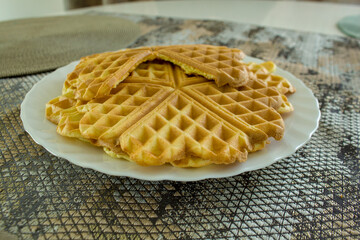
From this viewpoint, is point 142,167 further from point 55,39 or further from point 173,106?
point 55,39

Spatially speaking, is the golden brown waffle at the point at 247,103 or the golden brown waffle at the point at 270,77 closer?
the golden brown waffle at the point at 247,103

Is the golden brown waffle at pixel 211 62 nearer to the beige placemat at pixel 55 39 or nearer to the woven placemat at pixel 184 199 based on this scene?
the woven placemat at pixel 184 199

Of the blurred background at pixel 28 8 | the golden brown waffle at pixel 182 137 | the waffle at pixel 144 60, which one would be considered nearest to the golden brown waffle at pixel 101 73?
the waffle at pixel 144 60

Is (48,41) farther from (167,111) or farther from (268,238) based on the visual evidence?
(268,238)

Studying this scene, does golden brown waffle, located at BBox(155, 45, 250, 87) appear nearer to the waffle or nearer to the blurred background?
the waffle

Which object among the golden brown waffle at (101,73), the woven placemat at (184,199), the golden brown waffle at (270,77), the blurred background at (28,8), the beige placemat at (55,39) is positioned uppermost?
the golden brown waffle at (101,73)

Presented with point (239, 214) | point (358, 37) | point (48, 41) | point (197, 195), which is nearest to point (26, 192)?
point (197, 195)
